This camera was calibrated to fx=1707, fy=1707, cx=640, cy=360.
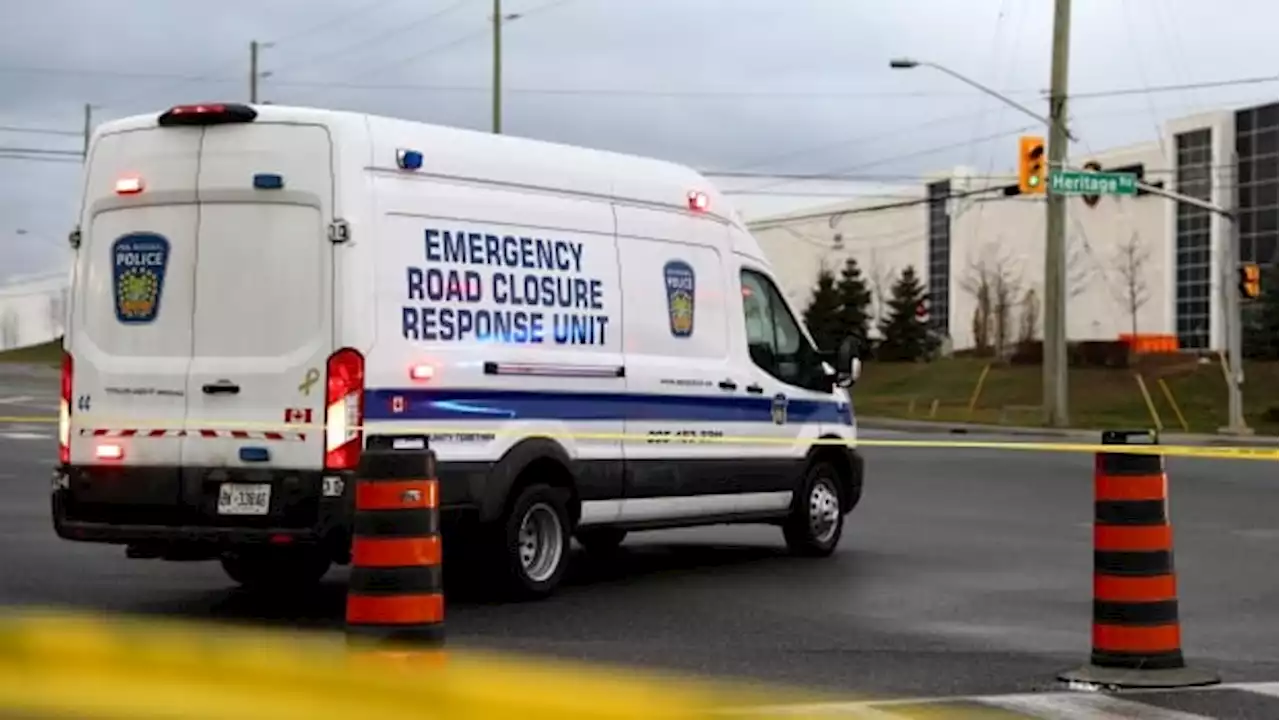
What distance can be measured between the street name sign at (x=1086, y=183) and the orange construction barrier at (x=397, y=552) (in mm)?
30289

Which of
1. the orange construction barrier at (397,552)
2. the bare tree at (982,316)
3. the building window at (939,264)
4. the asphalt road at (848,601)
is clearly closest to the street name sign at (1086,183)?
the asphalt road at (848,601)

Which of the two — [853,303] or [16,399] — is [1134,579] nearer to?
[16,399]

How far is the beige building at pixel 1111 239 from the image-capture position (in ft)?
258

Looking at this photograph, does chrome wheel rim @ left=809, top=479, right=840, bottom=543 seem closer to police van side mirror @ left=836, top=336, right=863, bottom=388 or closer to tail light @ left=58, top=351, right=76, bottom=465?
police van side mirror @ left=836, top=336, right=863, bottom=388

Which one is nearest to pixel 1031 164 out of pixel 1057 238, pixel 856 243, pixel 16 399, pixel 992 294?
pixel 1057 238

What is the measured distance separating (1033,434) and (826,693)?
109ft

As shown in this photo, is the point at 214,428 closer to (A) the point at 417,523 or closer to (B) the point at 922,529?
(A) the point at 417,523

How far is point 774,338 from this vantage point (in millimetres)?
12164

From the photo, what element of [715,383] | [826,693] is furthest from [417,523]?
[715,383]

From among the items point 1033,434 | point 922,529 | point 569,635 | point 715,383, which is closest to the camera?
point 569,635

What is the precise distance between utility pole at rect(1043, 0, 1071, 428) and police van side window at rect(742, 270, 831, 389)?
27.0 m

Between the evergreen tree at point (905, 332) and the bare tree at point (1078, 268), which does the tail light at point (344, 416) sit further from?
the bare tree at point (1078, 268)

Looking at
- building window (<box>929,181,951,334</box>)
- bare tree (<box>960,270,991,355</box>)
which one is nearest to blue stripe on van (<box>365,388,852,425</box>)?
bare tree (<box>960,270,991,355</box>)

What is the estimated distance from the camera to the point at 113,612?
930 centimetres
